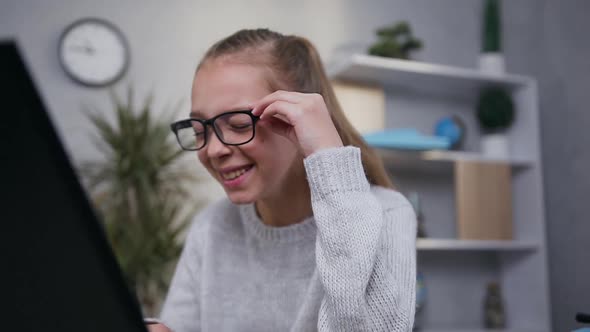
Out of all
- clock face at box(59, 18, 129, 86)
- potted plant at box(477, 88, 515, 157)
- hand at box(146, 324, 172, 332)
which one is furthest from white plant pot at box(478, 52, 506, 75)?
hand at box(146, 324, 172, 332)

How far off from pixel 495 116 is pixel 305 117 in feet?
8.74

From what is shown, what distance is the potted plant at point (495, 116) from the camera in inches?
129

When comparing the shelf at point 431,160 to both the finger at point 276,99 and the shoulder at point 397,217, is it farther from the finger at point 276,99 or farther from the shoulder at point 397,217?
the finger at point 276,99

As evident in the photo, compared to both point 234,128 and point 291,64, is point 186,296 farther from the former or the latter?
point 291,64

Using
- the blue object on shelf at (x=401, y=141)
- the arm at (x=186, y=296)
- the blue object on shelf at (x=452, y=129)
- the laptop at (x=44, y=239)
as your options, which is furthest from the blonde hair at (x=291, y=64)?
the blue object on shelf at (x=452, y=129)

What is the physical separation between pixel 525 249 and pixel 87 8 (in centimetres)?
266

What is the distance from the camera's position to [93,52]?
2.80 m

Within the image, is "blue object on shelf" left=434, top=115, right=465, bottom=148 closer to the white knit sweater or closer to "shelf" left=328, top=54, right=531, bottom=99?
"shelf" left=328, top=54, right=531, bottom=99

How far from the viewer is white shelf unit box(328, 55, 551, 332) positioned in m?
3.12

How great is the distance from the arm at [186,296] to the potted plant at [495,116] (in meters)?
2.39

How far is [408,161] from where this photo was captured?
10.3 feet

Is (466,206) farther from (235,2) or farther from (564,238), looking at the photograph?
(235,2)

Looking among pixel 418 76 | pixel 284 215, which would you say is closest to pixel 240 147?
pixel 284 215

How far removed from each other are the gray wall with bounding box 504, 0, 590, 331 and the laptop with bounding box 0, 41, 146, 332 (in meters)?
3.04
